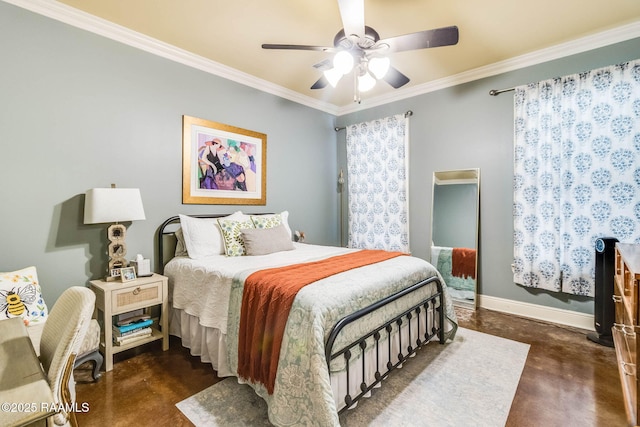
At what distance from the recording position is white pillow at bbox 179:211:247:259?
2.78 meters

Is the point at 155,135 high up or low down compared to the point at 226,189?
up

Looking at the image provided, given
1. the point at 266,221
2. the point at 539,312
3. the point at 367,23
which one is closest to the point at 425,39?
the point at 367,23

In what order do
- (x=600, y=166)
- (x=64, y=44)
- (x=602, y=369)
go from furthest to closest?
(x=600, y=166), (x=64, y=44), (x=602, y=369)

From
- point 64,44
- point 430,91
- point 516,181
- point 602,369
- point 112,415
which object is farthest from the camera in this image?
point 430,91

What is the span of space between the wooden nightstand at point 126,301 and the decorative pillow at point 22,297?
1.14 feet

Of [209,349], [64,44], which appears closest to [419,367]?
Answer: [209,349]

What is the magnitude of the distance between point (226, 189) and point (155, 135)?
0.91 metres

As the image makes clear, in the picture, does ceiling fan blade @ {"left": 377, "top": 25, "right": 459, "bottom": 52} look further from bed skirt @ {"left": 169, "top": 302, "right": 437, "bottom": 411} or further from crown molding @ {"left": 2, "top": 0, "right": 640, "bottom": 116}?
bed skirt @ {"left": 169, "top": 302, "right": 437, "bottom": 411}

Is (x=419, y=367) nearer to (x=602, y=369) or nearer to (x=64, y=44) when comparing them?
(x=602, y=369)

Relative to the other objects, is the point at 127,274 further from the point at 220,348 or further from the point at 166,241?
the point at 220,348

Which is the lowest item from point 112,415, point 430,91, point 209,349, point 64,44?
point 112,415

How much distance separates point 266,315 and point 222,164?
2220 millimetres

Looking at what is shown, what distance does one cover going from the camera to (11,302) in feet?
6.18

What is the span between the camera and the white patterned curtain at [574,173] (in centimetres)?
265
